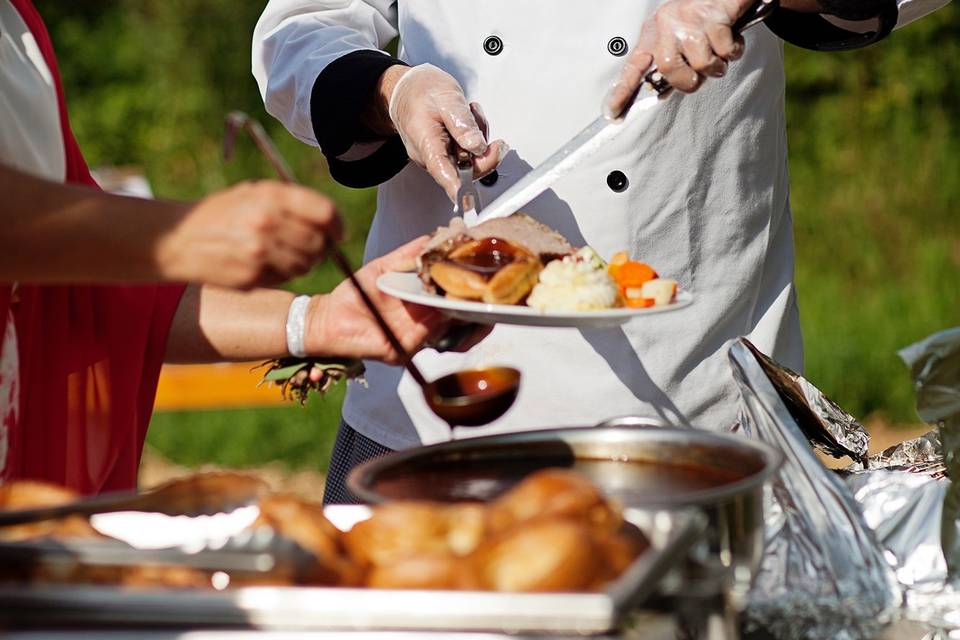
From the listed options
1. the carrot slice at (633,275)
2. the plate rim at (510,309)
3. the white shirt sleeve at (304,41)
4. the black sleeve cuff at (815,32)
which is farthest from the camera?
the white shirt sleeve at (304,41)

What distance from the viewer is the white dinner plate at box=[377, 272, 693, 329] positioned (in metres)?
1.92

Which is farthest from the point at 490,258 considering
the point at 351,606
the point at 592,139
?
the point at 351,606

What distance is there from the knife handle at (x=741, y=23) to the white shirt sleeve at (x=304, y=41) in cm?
68

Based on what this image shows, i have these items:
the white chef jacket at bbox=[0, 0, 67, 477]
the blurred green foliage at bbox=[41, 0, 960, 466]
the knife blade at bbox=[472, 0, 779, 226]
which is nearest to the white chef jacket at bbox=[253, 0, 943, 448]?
the knife blade at bbox=[472, 0, 779, 226]

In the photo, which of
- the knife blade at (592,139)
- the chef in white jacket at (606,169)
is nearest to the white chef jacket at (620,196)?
the chef in white jacket at (606,169)

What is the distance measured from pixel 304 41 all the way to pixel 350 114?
30 cm

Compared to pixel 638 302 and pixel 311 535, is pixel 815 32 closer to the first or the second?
pixel 638 302

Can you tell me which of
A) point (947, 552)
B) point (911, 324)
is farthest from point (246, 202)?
point (911, 324)

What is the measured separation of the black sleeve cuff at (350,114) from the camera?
8.34 ft

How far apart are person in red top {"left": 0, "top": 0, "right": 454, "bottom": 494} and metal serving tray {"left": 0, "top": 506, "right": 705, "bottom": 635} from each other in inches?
15.9

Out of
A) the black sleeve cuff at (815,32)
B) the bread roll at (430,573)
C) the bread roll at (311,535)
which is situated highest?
the black sleeve cuff at (815,32)

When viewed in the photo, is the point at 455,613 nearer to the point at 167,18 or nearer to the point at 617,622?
the point at 617,622

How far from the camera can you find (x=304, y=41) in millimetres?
2750

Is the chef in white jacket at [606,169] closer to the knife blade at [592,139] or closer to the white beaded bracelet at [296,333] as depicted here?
the knife blade at [592,139]
